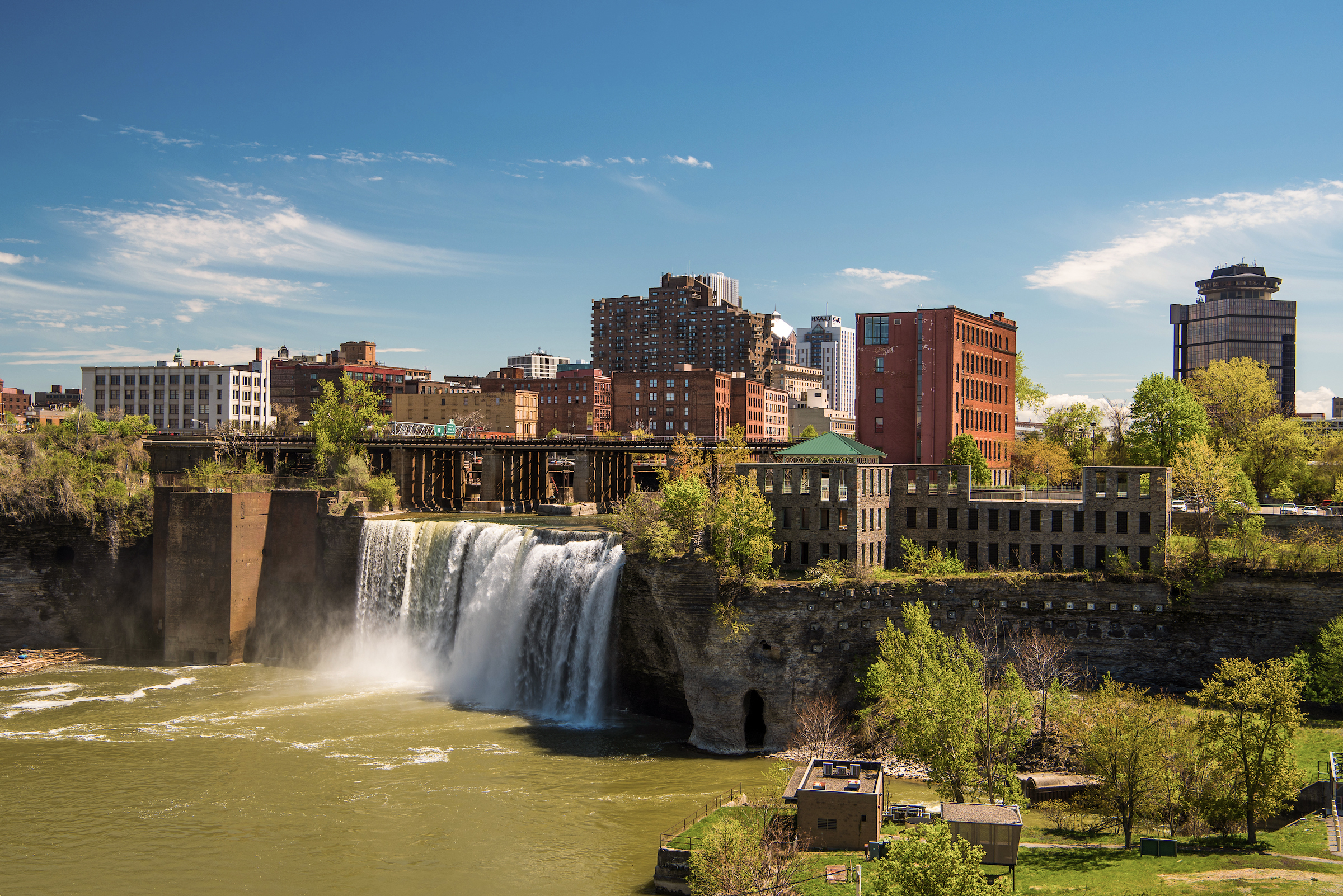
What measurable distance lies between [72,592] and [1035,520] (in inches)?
2628

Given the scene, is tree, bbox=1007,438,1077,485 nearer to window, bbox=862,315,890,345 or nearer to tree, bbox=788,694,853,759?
window, bbox=862,315,890,345

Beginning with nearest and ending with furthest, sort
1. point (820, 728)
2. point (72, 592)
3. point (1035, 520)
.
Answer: point (820, 728) < point (1035, 520) < point (72, 592)

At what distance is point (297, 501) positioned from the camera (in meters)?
73.7

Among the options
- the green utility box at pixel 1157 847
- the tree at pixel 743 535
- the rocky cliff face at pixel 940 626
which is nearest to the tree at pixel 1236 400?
the rocky cliff face at pixel 940 626

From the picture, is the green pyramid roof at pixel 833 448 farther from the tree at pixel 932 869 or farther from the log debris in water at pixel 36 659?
the log debris in water at pixel 36 659

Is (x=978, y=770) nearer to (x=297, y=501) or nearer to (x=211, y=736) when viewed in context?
(x=211, y=736)

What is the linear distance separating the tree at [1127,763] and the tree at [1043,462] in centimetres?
4766

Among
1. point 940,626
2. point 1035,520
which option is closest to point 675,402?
point 1035,520

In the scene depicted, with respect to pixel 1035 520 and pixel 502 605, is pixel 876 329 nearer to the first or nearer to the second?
pixel 1035 520

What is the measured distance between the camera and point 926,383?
82.5 metres

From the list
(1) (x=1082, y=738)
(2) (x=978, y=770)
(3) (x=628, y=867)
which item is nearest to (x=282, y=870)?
(3) (x=628, y=867)

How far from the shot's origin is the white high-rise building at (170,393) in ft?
572

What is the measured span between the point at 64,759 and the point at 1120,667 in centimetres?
5260

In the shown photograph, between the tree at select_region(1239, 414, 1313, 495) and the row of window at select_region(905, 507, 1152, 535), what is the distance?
3089cm
